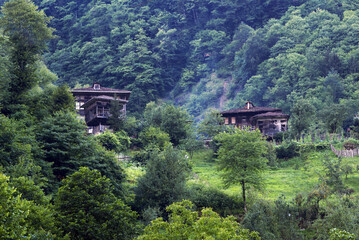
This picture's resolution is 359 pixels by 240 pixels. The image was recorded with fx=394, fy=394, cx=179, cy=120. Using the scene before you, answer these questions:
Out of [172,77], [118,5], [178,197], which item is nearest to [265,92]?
[172,77]

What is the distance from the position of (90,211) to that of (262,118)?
45.4 metres

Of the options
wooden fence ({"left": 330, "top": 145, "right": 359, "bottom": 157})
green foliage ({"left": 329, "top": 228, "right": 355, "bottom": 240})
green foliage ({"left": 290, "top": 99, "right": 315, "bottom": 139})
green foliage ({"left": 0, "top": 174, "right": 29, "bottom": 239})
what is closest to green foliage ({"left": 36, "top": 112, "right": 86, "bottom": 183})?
green foliage ({"left": 0, "top": 174, "right": 29, "bottom": 239})

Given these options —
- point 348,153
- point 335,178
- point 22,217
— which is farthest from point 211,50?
point 22,217

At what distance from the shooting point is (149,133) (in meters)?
48.8

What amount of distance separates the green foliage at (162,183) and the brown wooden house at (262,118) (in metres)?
31.7

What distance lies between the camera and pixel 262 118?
61531 mm

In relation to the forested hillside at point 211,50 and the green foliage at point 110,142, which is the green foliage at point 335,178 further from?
the forested hillside at point 211,50

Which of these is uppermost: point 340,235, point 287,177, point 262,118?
point 262,118

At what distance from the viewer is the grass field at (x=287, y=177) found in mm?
34062

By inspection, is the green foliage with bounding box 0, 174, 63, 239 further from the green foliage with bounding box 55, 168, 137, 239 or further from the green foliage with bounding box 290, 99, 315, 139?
the green foliage with bounding box 290, 99, 315, 139

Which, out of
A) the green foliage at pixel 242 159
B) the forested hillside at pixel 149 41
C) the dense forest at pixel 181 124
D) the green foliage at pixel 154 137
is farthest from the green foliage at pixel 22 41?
the forested hillside at pixel 149 41

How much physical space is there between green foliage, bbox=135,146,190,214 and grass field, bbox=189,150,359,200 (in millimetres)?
6177

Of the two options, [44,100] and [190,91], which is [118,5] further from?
[44,100]

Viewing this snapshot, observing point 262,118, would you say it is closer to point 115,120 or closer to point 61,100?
point 115,120
